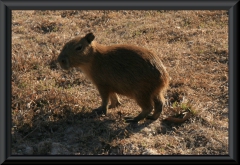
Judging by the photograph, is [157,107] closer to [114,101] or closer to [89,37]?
[114,101]

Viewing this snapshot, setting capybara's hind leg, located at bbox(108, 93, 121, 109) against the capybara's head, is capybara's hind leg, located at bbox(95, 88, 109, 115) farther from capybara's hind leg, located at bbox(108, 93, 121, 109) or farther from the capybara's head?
the capybara's head

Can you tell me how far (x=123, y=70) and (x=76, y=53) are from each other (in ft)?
2.21

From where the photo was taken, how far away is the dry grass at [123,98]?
14.5 ft

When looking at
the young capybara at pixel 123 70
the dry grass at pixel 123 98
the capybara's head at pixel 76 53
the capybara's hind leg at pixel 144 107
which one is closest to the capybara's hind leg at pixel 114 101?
the dry grass at pixel 123 98

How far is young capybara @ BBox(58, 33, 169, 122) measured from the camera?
4.62 m

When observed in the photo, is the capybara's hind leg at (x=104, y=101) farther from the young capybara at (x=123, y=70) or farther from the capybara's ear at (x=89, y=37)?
the capybara's ear at (x=89, y=37)

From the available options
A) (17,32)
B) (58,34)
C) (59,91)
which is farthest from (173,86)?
(17,32)

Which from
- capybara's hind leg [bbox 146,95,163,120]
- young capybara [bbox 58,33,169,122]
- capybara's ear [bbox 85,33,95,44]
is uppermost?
capybara's ear [bbox 85,33,95,44]

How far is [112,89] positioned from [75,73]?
1.43 meters

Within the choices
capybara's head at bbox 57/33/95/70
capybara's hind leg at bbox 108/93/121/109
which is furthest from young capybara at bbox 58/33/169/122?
capybara's hind leg at bbox 108/93/121/109

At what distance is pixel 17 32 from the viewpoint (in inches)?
308

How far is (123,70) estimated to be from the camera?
4715mm

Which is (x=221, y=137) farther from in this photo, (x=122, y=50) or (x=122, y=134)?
(x=122, y=50)

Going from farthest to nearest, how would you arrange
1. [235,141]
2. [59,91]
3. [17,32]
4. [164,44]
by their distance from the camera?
1. [17,32]
2. [164,44]
3. [59,91]
4. [235,141]
